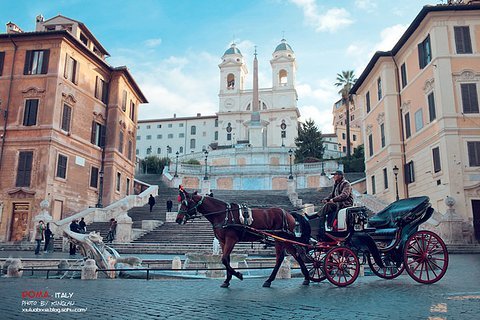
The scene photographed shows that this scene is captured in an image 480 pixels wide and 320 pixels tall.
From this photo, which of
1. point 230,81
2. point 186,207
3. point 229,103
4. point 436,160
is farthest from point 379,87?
point 230,81

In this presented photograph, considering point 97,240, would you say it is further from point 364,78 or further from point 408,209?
point 364,78

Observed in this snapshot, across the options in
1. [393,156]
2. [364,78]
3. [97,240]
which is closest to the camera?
[97,240]

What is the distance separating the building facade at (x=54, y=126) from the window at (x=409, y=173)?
22617 mm

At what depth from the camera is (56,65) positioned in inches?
1181

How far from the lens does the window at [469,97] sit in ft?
83.0

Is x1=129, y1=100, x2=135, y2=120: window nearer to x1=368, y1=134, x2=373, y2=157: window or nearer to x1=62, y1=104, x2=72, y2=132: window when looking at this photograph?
x1=62, y1=104, x2=72, y2=132: window

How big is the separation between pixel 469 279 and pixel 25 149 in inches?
1103

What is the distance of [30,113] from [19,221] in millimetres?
→ 7771

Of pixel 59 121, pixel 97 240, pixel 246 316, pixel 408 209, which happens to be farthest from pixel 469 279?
pixel 59 121

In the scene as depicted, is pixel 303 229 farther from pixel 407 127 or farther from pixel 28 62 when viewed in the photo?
pixel 28 62

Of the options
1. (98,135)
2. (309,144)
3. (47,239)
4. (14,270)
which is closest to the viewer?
(14,270)

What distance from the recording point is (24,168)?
2847 centimetres

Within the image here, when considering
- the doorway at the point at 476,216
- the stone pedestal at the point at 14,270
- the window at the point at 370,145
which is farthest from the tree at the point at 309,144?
the stone pedestal at the point at 14,270

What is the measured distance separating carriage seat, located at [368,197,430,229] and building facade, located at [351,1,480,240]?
16.8m
